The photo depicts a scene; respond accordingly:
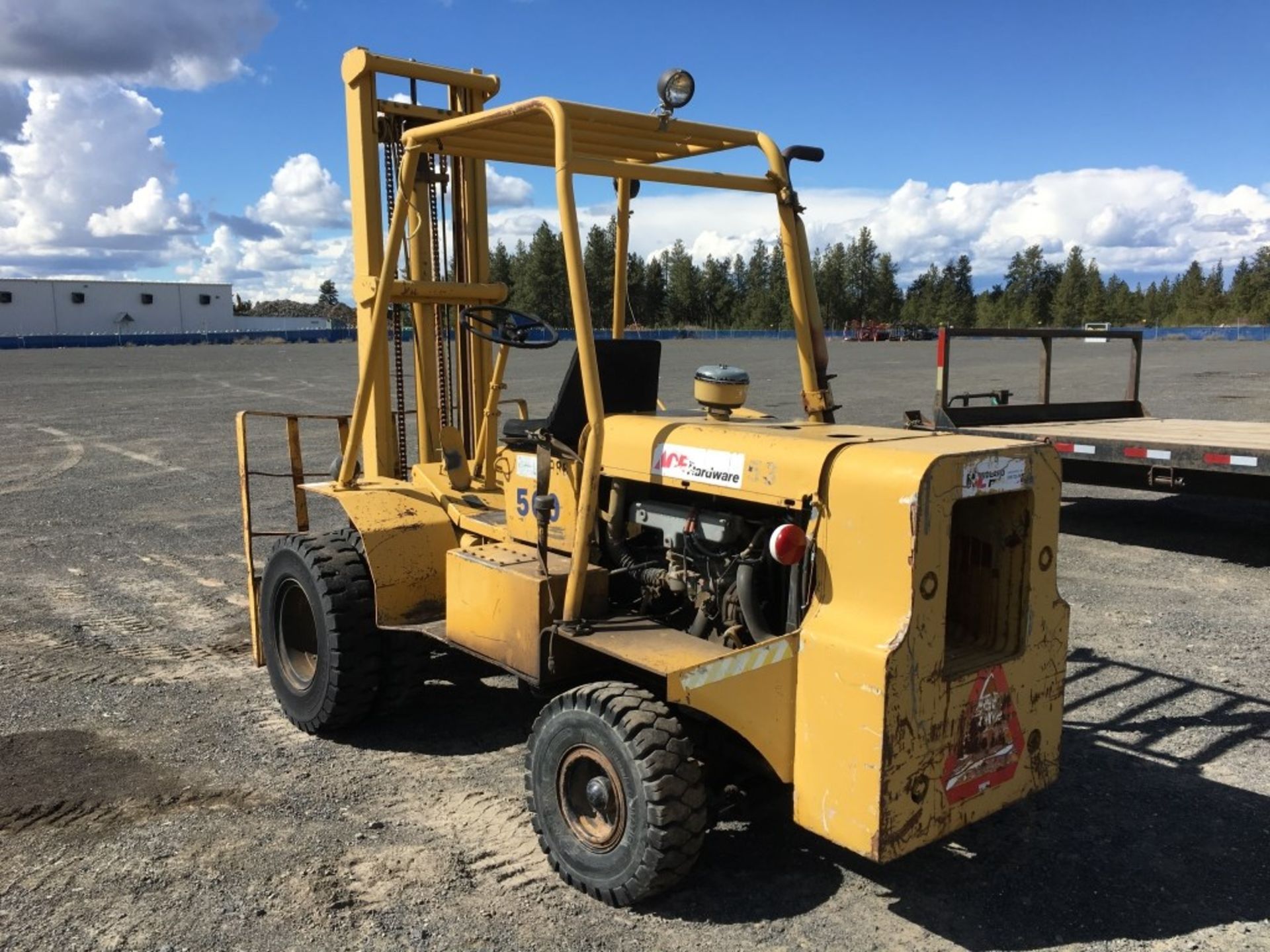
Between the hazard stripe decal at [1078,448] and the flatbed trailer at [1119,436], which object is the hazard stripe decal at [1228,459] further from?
the hazard stripe decal at [1078,448]

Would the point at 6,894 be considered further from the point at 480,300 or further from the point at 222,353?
the point at 222,353

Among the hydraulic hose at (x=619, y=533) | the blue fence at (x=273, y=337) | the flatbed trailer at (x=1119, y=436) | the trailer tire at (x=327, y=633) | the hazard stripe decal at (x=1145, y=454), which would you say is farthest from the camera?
the blue fence at (x=273, y=337)

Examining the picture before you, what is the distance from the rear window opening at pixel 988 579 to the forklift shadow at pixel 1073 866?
86 centimetres

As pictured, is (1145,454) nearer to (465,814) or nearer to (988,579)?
(988,579)

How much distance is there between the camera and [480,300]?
214 inches

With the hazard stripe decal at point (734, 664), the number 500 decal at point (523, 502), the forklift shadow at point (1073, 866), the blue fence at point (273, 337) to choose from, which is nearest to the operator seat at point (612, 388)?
the number 500 decal at point (523, 502)

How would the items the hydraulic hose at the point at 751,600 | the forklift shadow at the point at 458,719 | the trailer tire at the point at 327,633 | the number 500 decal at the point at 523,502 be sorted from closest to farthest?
the hydraulic hose at the point at 751,600, the number 500 decal at the point at 523,502, the trailer tire at the point at 327,633, the forklift shadow at the point at 458,719

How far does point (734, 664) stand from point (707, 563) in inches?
23.3

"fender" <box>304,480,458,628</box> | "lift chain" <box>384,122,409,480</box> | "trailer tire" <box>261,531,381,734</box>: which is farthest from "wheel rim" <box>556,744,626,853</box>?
"lift chain" <box>384,122,409,480</box>

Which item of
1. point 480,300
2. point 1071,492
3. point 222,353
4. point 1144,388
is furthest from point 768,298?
point 480,300

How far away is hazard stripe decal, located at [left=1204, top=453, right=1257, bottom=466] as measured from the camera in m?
7.74

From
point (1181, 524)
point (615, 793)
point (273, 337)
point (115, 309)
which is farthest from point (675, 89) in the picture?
point (115, 309)

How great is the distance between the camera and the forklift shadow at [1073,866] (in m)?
3.45

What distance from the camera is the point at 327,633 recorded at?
478 cm
